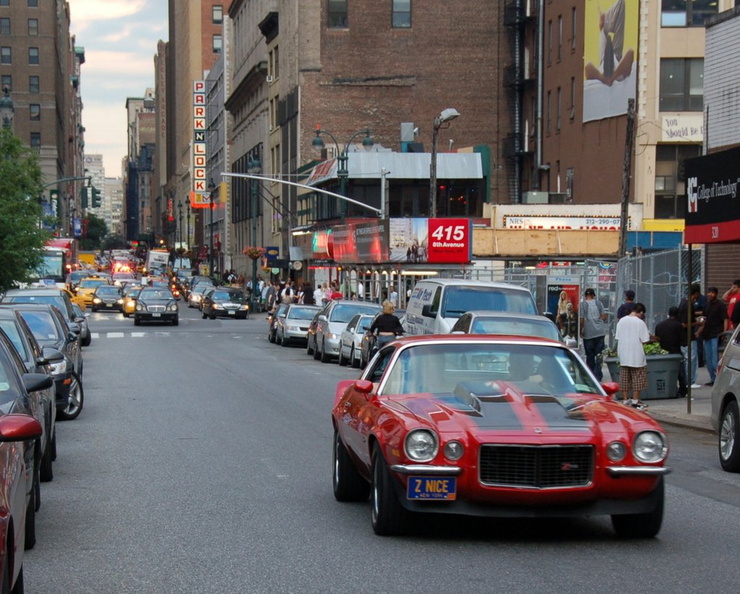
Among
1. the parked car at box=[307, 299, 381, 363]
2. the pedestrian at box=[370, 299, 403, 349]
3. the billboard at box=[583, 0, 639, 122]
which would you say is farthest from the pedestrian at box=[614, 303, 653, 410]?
the billboard at box=[583, 0, 639, 122]

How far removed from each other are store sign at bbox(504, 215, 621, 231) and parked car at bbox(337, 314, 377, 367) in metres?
19.6

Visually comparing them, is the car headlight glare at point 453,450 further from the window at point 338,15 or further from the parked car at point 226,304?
the window at point 338,15

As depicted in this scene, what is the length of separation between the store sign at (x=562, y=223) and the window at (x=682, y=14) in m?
7.86

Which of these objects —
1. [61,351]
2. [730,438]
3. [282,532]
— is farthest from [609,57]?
[282,532]

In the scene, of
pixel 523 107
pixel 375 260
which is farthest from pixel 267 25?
pixel 375 260

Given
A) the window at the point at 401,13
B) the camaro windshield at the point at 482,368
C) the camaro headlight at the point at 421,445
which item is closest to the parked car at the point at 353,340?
the camaro windshield at the point at 482,368

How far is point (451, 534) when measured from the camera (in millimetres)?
9234

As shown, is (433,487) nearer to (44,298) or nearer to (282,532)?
(282,532)

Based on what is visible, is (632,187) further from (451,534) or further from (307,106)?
(451,534)

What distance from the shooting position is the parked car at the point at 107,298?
228ft

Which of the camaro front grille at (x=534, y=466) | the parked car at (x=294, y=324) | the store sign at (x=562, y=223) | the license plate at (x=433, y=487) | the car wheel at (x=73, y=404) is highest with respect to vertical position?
the store sign at (x=562, y=223)

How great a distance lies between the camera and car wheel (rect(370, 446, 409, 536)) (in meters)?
8.86

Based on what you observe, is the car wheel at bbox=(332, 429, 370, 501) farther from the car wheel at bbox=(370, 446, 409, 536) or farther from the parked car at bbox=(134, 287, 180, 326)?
the parked car at bbox=(134, 287, 180, 326)

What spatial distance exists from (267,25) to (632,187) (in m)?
46.1
